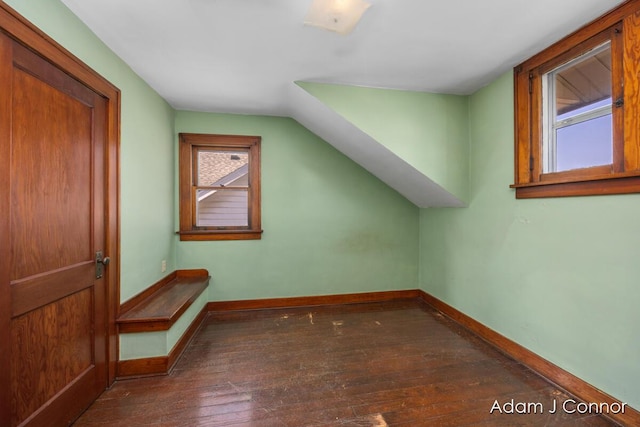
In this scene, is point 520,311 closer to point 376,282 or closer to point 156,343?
point 376,282

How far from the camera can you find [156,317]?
6.31ft

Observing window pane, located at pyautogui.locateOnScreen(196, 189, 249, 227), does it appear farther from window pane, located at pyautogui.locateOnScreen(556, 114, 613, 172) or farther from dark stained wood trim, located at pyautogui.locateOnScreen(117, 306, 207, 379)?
window pane, located at pyautogui.locateOnScreen(556, 114, 613, 172)

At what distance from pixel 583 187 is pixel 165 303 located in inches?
124

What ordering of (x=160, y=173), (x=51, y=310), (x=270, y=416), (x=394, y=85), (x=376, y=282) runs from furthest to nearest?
1. (x=376, y=282)
2. (x=160, y=173)
3. (x=394, y=85)
4. (x=270, y=416)
5. (x=51, y=310)

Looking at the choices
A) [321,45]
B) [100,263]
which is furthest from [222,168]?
[321,45]

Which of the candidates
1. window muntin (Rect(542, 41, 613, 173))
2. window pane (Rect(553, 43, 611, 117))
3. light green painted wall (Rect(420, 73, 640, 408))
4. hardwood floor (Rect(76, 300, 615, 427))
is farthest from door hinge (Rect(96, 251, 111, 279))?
window pane (Rect(553, 43, 611, 117))

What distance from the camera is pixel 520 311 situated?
2.06m

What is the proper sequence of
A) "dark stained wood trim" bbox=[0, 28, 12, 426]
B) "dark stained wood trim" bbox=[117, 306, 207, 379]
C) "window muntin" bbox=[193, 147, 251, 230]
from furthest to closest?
"window muntin" bbox=[193, 147, 251, 230], "dark stained wood trim" bbox=[117, 306, 207, 379], "dark stained wood trim" bbox=[0, 28, 12, 426]

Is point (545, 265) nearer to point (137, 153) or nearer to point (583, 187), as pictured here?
point (583, 187)

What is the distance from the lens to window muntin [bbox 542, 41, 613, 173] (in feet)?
5.23

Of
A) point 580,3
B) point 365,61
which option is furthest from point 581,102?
point 365,61

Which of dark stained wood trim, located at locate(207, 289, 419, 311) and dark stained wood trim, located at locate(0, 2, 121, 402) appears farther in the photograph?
dark stained wood trim, located at locate(207, 289, 419, 311)

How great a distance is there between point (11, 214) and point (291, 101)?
220 centimetres

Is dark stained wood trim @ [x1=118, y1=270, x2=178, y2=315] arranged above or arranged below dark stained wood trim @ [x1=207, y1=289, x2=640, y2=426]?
above
